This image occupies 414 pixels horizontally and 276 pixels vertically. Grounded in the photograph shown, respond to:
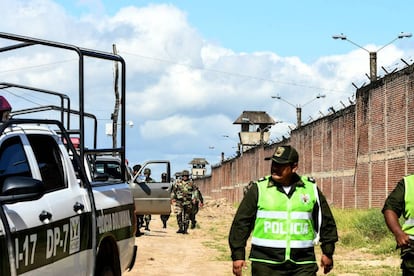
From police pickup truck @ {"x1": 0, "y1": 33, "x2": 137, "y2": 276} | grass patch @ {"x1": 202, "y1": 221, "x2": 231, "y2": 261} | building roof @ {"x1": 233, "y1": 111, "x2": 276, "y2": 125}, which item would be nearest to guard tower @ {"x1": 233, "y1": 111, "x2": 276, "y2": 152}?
building roof @ {"x1": 233, "y1": 111, "x2": 276, "y2": 125}

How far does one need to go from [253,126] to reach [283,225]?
110 metres

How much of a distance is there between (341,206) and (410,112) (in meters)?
10.3

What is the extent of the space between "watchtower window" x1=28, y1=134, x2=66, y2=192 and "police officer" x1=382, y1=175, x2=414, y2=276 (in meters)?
2.72

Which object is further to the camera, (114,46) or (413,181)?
(114,46)

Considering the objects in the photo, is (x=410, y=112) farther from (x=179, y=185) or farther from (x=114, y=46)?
(x=114, y=46)

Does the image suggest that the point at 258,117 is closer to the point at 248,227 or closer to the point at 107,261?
the point at 107,261

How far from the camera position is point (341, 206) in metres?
36.7

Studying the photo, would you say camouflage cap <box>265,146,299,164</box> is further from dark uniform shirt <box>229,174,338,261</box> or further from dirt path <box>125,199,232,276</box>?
dirt path <box>125,199,232,276</box>

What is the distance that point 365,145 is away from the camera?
33031mm

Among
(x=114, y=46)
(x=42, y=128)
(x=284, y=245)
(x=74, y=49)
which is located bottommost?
(x=284, y=245)

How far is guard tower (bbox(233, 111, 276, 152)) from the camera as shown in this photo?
10848 cm

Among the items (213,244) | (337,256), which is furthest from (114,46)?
(337,256)

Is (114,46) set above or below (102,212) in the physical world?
above

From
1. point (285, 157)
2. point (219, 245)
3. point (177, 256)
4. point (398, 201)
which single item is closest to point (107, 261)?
point (285, 157)
